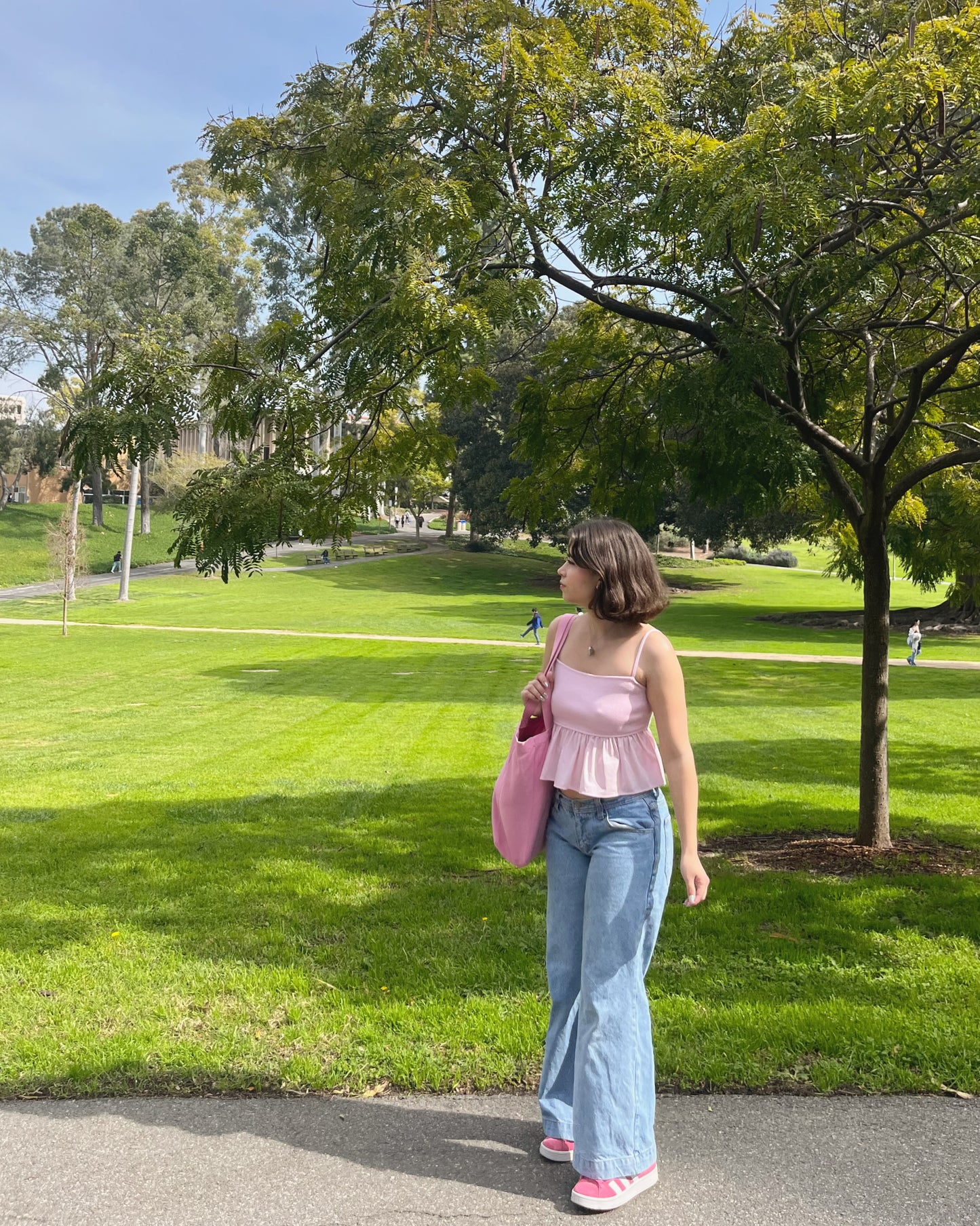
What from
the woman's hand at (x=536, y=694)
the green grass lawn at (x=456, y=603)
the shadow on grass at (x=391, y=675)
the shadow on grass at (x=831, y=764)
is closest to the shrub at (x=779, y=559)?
the green grass lawn at (x=456, y=603)

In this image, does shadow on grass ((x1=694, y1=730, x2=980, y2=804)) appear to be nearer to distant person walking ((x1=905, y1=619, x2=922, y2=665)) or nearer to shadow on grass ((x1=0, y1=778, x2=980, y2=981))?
shadow on grass ((x1=0, y1=778, x2=980, y2=981))

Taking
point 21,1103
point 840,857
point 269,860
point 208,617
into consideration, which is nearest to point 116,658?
point 208,617

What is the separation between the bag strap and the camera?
10.6ft

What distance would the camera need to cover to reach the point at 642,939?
3047mm

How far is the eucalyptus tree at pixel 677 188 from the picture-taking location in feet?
18.3

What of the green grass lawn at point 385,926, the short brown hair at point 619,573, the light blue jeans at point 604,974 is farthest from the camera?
the green grass lawn at point 385,926

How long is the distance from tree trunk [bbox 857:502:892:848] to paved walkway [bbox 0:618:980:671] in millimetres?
18133

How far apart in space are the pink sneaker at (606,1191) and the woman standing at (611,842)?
1 centimetres

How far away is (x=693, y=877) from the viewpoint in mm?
3010

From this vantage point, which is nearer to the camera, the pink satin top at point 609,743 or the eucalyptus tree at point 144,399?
the pink satin top at point 609,743

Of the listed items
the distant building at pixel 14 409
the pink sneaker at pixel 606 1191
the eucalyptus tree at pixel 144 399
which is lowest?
the pink sneaker at pixel 606 1191

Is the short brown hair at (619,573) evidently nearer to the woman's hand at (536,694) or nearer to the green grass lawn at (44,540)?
the woman's hand at (536,694)

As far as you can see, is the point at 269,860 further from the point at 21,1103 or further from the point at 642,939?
the point at 642,939

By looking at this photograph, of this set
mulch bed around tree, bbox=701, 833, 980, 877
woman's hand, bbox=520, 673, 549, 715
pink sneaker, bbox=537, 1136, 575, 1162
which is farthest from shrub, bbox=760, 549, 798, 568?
pink sneaker, bbox=537, 1136, 575, 1162
